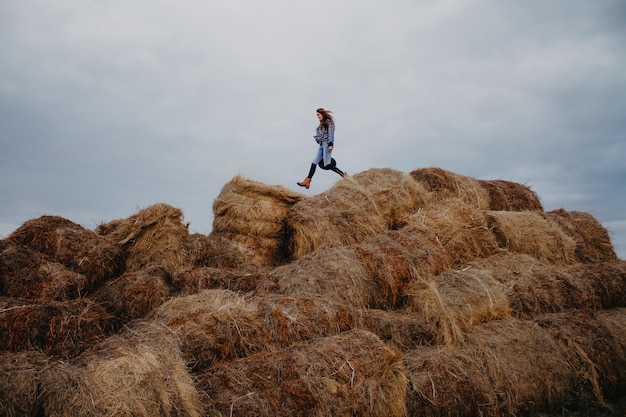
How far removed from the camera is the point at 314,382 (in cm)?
547

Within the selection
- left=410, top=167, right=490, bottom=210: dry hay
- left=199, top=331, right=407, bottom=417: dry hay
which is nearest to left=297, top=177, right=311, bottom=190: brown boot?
left=410, top=167, right=490, bottom=210: dry hay

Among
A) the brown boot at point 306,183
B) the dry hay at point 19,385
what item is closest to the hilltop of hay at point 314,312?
the dry hay at point 19,385

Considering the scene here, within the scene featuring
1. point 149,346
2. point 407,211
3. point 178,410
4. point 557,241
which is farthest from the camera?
point 557,241

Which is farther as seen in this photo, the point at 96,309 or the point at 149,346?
the point at 96,309

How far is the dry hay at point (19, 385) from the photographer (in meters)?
4.59

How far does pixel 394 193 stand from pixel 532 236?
3071 mm

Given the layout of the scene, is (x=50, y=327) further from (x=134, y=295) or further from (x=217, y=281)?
(x=217, y=281)

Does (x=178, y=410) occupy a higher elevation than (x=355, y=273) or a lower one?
lower

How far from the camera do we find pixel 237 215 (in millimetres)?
9289

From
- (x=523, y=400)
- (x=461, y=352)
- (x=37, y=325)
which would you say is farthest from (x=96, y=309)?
(x=523, y=400)

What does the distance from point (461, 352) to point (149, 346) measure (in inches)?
156

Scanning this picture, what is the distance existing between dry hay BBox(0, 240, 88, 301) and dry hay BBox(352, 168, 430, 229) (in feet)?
18.3

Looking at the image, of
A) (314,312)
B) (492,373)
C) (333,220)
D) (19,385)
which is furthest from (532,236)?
(19,385)

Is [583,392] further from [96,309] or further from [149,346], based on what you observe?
[96,309]
